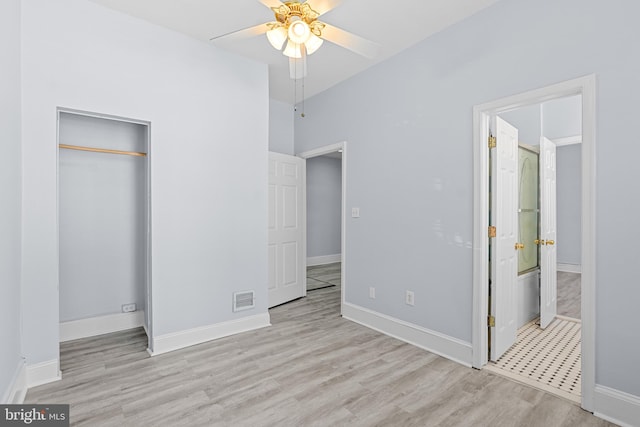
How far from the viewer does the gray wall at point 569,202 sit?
6.77 m

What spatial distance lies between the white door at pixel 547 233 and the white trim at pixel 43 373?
449 centimetres

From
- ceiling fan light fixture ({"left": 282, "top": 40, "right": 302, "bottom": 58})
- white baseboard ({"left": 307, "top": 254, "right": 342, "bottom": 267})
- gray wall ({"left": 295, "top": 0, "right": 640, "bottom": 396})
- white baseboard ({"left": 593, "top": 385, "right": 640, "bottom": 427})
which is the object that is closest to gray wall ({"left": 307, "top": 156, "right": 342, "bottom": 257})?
white baseboard ({"left": 307, "top": 254, "right": 342, "bottom": 267})

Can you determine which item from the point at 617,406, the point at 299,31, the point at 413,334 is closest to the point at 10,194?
the point at 299,31

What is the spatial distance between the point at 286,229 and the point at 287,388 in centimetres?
241

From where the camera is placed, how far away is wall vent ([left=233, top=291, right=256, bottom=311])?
11.2ft

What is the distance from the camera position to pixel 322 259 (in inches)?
300

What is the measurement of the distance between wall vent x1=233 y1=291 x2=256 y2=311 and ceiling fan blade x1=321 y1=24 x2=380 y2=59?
259cm

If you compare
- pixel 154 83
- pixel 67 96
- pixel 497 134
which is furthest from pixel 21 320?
pixel 497 134

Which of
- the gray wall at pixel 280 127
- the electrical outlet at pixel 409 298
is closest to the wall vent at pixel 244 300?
the electrical outlet at pixel 409 298

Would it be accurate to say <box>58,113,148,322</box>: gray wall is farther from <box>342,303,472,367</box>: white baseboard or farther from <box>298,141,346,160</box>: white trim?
<box>342,303,472,367</box>: white baseboard

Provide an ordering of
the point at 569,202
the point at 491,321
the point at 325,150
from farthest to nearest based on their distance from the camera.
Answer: the point at 569,202, the point at 325,150, the point at 491,321

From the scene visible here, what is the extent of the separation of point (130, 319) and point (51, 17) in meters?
2.84

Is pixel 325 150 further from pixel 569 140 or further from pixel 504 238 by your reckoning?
pixel 569 140

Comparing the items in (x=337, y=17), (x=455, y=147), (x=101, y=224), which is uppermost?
(x=337, y=17)
